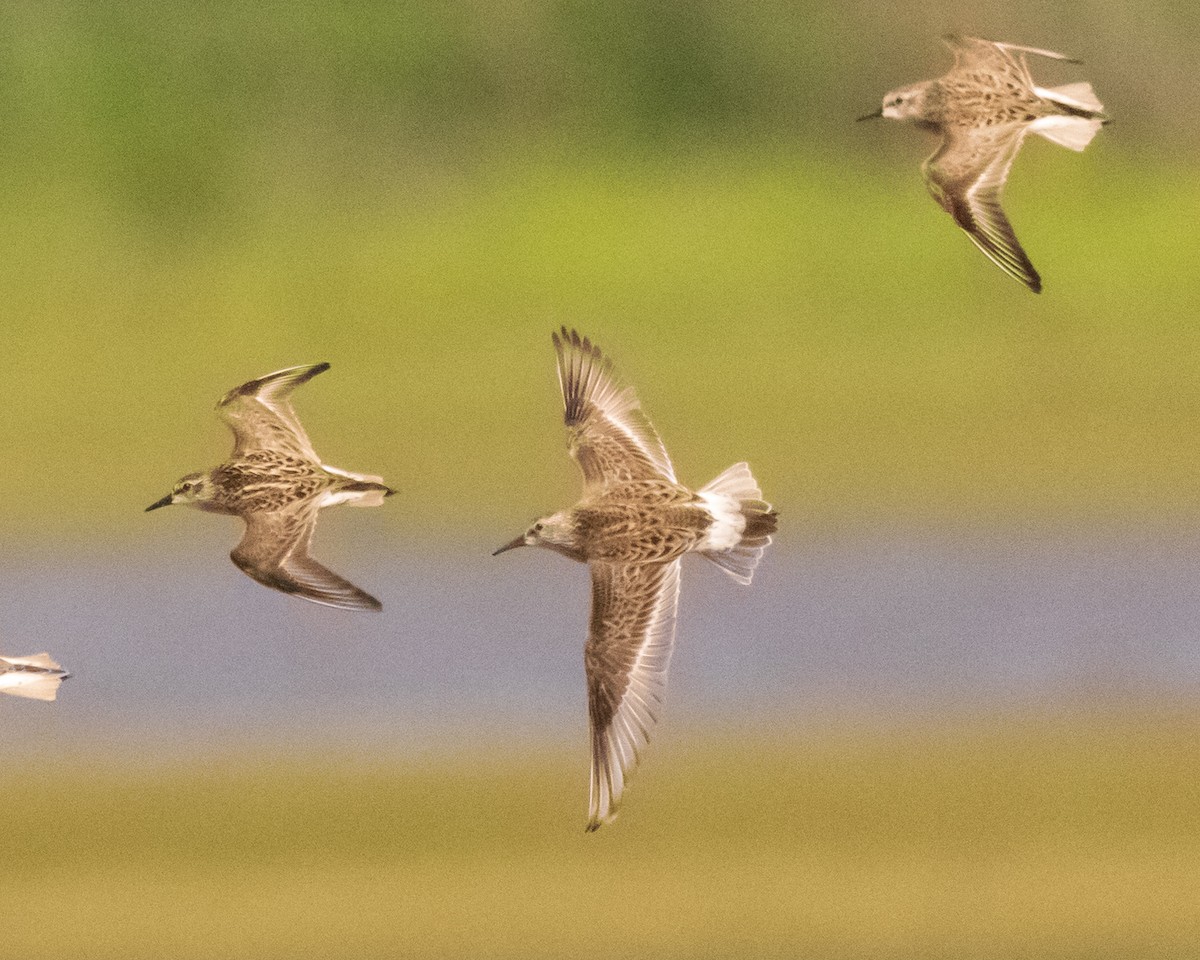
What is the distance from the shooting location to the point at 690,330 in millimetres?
6574

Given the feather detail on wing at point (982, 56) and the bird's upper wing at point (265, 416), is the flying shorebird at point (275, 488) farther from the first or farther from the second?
the feather detail on wing at point (982, 56)

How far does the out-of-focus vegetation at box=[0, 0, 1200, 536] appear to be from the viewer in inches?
258

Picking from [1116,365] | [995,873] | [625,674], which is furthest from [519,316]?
[625,674]

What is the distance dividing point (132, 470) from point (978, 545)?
277 cm

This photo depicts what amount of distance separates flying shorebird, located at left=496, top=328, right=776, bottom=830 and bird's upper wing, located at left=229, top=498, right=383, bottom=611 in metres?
0.34

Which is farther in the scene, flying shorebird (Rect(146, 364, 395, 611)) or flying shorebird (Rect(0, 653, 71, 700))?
flying shorebird (Rect(146, 364, 395, 611))

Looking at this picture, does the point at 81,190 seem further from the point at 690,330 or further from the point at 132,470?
the point at 690,330

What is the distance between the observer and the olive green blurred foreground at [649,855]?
190 inches

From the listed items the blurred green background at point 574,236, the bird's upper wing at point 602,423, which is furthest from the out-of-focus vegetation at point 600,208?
the bird's upper wing at point 602,423

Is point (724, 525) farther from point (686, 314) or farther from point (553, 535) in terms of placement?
point (686, 314)

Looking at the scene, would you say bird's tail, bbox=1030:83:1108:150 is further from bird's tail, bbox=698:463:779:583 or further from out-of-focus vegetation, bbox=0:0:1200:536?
out-of-focus vegetation, bbox=0:0:1200:536

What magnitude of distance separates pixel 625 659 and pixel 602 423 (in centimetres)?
46

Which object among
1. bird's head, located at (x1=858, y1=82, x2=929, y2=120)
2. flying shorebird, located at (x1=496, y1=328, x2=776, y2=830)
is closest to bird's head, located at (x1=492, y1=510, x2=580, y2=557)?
flying shorebird, located at (x1=496, y1=328, x2=776, y2=830)

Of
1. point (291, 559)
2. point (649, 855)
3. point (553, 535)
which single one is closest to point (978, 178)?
point (553, 535)
